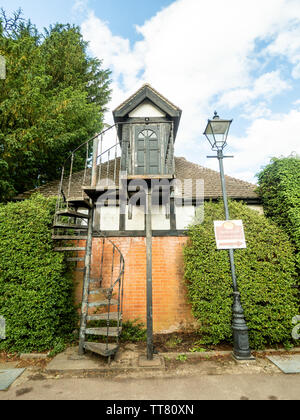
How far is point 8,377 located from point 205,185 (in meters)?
6.42

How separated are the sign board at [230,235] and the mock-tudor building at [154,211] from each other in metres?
1.32

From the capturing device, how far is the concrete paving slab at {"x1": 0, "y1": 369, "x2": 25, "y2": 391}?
308 centimetres

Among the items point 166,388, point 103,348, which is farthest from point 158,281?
point 166,388

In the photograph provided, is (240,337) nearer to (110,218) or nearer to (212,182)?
(110,218)

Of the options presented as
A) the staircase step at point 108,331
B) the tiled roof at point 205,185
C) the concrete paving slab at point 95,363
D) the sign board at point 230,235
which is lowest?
the concrete paving slab at point 95,363

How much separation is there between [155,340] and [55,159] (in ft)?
22.1

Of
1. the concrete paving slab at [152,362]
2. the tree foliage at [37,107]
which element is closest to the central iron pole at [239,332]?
the concrete paving slab at [152,362]

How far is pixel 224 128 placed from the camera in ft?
14.8

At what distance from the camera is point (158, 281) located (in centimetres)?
542

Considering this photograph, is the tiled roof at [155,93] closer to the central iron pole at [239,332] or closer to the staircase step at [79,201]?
the staircase step at [79,201]

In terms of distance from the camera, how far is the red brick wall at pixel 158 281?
5.25 meters

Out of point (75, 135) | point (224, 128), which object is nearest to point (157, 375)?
point (224, 128)

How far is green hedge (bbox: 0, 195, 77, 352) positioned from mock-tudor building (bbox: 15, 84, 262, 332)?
2.34ft

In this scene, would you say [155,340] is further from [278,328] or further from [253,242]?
[253,242]
